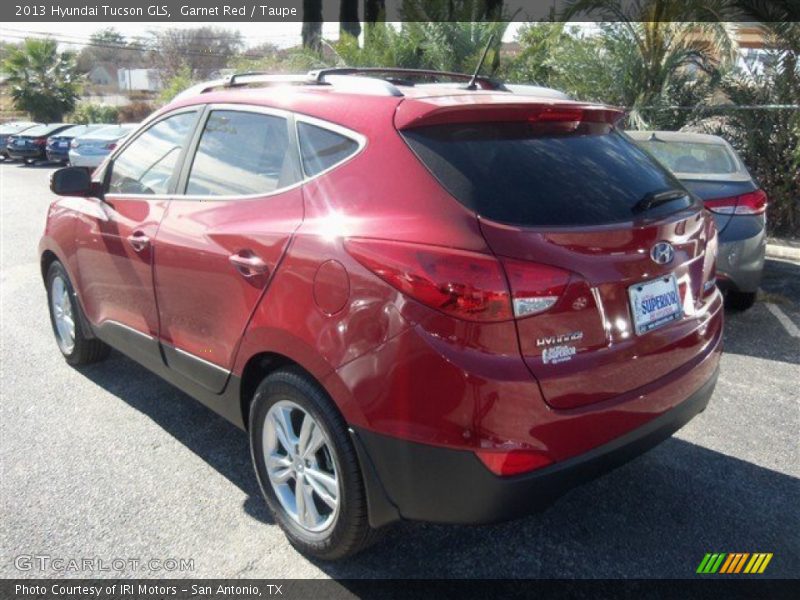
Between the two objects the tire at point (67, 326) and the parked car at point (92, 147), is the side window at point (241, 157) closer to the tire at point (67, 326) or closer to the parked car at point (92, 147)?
the tire at point (67, 326)

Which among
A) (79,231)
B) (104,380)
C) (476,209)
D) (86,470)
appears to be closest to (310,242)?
(476,209)

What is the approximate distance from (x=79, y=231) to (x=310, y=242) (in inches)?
91.9

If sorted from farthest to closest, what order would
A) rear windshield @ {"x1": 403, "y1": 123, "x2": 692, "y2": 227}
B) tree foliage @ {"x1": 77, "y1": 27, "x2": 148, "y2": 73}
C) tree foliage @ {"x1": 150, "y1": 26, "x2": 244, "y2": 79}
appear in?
tree foliage @ {"x1": 77, "y1": 27, "x2": 148, "y2": 73}
tree foliage @ {"x1": 150, "y1": 26, "x2": 244, "y2": 79}
rear windshield @ {"x1": 403, "y1": 123, "x2": 692, "y2": 227}

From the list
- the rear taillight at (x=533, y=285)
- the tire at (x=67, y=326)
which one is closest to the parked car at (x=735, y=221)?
the rear taillight at (x=533, y=285)

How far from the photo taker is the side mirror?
3932 millimetres

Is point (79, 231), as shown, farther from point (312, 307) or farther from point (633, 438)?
point (633, 438)

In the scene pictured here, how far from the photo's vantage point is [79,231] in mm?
4172

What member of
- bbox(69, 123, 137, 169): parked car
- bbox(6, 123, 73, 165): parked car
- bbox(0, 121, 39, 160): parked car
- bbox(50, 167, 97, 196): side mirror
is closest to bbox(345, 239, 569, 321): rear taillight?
bbox(50, 167, 97, 196): side mirror

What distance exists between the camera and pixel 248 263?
2.74 m

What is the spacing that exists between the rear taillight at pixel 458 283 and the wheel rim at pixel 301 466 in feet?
2.31

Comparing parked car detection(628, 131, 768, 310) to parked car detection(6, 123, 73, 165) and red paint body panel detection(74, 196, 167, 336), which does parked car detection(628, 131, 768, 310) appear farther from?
parked car detection(6, 123, 73, 165)

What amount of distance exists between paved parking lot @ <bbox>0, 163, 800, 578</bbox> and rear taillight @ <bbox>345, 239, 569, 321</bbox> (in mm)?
1179

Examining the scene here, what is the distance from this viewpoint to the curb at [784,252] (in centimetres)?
843

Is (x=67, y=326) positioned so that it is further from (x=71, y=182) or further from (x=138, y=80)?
(x=138, y=80)
